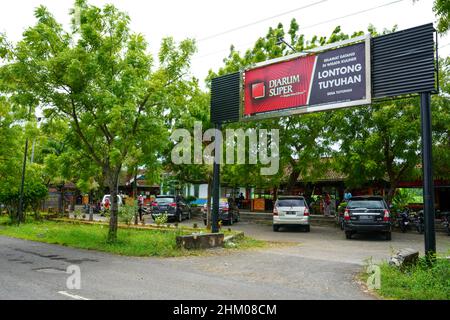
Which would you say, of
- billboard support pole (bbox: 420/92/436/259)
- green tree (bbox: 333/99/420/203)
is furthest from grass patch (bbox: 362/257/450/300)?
green tree (bbox: 333/99/420/203)

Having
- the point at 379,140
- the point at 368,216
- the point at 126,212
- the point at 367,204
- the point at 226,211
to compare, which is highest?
the point at 379,140

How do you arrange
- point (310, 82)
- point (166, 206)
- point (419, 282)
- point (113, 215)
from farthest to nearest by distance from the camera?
1. point (166, 206)
2. point (113, 215)
3. point (310, 82)
4. point (419, 282)

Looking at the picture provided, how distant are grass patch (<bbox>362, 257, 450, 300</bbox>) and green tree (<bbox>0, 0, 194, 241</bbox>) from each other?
809cm

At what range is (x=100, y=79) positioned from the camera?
42.0 feet

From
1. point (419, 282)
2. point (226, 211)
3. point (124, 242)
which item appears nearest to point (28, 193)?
point (226, 211)

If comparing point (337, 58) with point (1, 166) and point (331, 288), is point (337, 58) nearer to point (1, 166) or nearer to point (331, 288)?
point (331, 288)

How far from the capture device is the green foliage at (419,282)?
271 inches

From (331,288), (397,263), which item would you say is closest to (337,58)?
(397,263)

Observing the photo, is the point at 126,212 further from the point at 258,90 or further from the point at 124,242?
the point at 258,90

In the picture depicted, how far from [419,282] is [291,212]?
41.7ft

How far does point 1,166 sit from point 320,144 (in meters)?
16.7

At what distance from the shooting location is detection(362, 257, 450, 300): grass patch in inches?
271

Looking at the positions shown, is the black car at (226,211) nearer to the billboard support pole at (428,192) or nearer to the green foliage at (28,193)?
the green foliage at (28,193)

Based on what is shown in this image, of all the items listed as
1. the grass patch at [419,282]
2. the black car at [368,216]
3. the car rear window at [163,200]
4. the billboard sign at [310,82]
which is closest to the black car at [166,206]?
the car rear window at [163,200]
